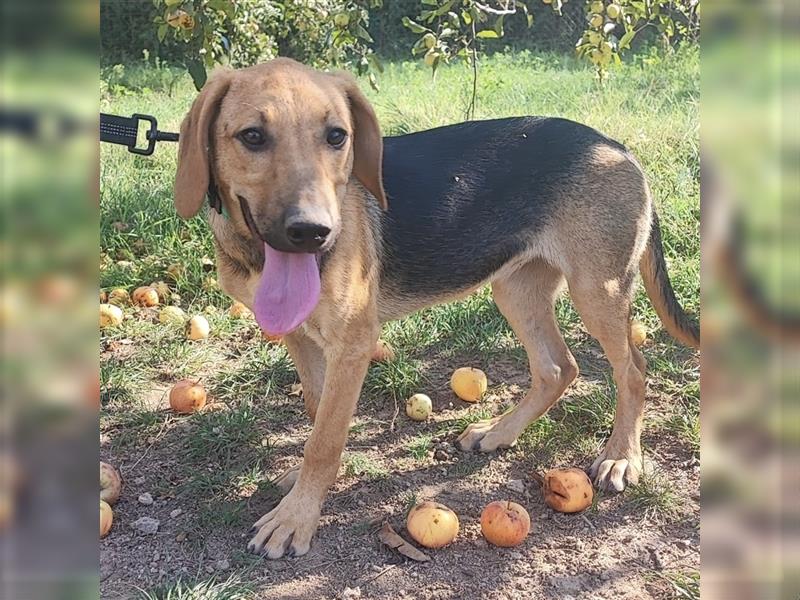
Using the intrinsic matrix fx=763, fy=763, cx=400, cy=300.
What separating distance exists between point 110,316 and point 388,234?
2.11 meters

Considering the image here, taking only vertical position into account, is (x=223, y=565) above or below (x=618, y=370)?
below

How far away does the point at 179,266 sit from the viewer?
199 inches

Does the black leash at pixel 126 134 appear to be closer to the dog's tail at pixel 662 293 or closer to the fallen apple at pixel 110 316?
the fallen apple at pixel 110 316

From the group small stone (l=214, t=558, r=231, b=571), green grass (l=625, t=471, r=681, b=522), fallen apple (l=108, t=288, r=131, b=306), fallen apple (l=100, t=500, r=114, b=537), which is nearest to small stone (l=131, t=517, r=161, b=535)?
fallen apple (l=100, t=500, r=114, b=537)

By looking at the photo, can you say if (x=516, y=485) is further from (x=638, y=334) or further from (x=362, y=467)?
(x=638, y=334)

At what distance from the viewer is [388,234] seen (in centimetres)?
318

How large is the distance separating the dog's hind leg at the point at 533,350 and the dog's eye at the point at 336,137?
135 centimetres

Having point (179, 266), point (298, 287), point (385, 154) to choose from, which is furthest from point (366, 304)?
point (179, 266)

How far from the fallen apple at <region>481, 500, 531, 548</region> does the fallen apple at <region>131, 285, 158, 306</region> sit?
278 cm

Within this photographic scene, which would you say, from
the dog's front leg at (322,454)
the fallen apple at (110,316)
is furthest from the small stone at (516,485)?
the fallen apple at (110,316)

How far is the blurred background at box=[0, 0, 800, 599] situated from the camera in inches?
28.6

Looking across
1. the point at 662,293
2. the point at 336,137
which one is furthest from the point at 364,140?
the point at 662,293

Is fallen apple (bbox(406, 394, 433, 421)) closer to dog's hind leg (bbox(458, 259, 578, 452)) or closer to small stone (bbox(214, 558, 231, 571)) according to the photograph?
dog's hind leg (bbox(458, 259, 578, 452))

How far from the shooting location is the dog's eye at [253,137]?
2.51 metres
